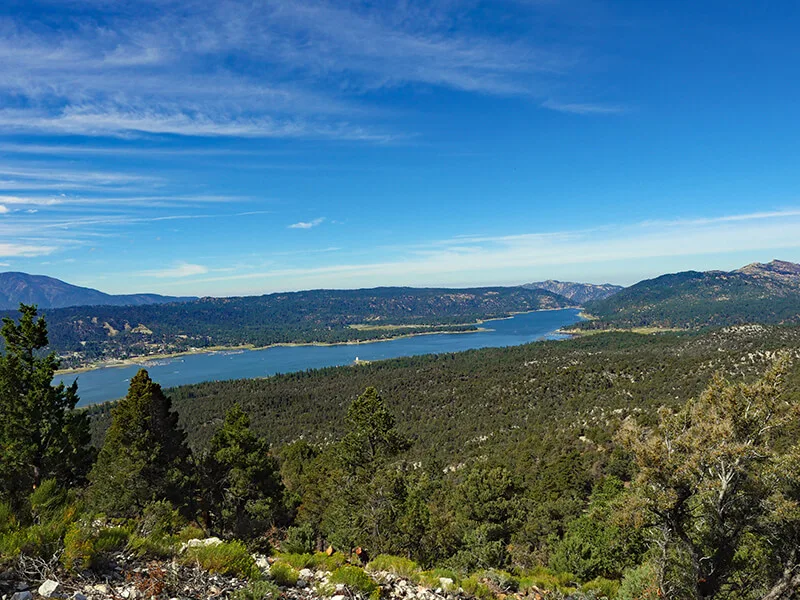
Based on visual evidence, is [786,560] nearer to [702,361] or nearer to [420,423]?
[420,423]

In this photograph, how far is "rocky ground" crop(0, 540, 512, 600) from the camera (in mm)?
6215

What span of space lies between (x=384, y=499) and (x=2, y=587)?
16180mm

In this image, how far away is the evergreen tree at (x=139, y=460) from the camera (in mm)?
17547

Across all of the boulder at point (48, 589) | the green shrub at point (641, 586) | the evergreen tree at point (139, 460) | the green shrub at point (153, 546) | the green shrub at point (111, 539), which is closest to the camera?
the boulder at point (48, 589)

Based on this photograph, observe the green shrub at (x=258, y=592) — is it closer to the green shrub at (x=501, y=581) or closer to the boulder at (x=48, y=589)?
the boulder at (x=48, y=589)

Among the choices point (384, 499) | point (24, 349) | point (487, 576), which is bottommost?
point (384, 499)

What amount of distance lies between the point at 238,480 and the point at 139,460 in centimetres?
496

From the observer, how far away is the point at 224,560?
8219 millimetres

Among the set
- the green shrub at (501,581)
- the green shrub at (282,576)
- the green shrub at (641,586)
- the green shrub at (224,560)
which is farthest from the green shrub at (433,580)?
the green shrub at (641,586)

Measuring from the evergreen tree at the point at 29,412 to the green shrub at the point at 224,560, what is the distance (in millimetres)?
13710

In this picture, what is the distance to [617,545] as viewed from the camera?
1817 cm

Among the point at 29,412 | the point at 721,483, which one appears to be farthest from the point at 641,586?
the point at 29,412

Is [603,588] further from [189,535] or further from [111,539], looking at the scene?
[111,539]

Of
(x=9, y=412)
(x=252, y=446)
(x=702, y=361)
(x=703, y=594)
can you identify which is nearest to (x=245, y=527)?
(x=252, y=446)
